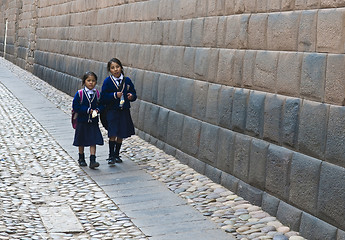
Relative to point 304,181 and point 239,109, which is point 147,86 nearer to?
point 239,109

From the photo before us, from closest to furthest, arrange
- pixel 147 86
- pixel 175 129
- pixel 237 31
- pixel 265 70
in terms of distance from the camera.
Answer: pixel 265 70 → pixel 237 31 → pixel 175 129 → pixel 147 86

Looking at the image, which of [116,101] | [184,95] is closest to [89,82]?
[116,101]

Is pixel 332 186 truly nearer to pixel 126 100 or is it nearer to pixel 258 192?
pixel 258 192

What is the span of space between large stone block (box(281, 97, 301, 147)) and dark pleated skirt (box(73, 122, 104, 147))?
327 cm

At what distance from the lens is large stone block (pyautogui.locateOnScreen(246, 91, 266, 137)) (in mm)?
6262

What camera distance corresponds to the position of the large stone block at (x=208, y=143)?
738 centimetres

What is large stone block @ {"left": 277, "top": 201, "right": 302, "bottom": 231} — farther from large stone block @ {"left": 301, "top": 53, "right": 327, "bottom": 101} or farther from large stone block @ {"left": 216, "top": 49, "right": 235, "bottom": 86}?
large stone block @ {"left": 216, "top": 49, "right": 235, "bottom": 86}

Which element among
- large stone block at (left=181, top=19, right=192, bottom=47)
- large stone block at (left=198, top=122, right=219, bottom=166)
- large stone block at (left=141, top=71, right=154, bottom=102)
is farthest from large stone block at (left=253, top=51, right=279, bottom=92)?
large stone block at (left=141, top=71, right=154, bottom=102)

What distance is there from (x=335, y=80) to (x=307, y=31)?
25.5 inches

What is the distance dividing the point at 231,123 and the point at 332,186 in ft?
7.01

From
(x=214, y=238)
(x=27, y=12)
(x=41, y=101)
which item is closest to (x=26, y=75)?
(x=27, y=12)

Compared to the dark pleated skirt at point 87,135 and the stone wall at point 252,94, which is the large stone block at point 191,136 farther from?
the dark pleated skirt at point 87,135

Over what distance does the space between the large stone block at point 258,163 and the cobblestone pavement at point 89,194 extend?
0.85ft

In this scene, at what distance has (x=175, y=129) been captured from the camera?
28.8ft
